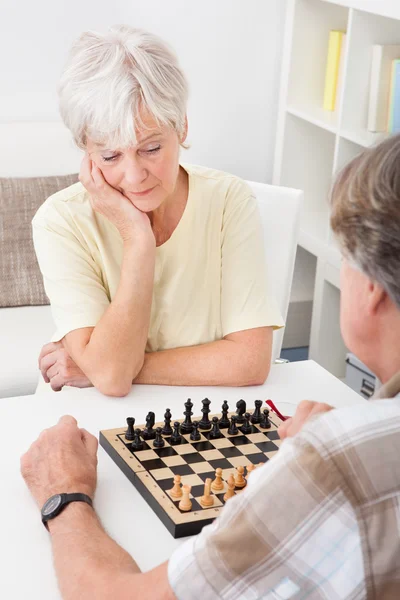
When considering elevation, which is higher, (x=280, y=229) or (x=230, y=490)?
(x=280, y=229)

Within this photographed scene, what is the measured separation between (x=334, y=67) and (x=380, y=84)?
1.18 feet

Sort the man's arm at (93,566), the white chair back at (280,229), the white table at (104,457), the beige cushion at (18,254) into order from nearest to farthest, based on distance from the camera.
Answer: the man's arm at (93,566) → the white table at (104,457) → the white chair back at (280,229) → the beige cushion at (18,254)

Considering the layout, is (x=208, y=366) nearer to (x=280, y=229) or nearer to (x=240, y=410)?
(x=240, y=410)

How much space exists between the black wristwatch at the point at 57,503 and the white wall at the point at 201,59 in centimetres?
239

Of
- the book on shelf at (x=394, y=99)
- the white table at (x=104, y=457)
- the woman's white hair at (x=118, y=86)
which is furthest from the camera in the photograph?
the book on shelf at (x=394, y=99)

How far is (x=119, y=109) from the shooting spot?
1.77 meters

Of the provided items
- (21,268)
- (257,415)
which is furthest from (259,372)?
(21,268)

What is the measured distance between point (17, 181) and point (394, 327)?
2318mm

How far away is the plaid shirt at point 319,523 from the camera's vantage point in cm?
90

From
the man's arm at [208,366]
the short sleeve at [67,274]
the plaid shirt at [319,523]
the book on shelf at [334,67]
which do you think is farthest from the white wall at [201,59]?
the plaid shirt at [319,523]

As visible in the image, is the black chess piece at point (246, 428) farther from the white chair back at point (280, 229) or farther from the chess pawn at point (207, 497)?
the white chair back at point (280, 229)

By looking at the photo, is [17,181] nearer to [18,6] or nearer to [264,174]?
[18,6]

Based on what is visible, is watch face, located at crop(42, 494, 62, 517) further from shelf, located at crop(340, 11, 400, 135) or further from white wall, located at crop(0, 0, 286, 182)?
white wall, located at crop(0, 0, 286, 182)

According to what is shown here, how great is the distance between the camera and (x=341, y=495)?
0.90 meters
